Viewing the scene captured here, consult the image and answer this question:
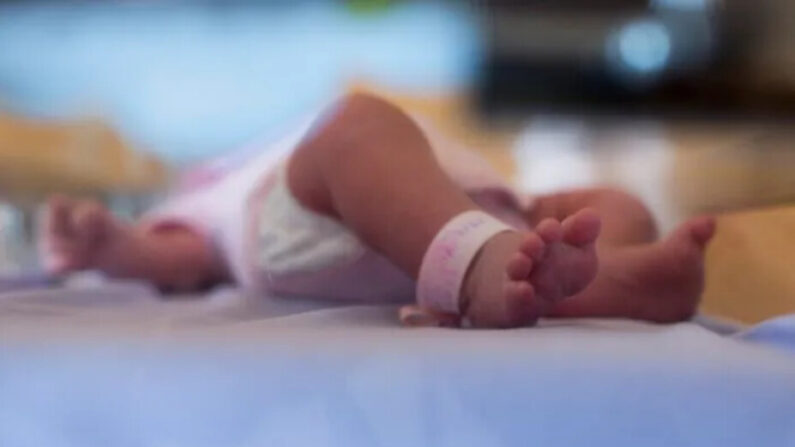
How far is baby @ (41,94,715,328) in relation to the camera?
1.73 ft

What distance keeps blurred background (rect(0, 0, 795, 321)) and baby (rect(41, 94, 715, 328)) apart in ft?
1.37

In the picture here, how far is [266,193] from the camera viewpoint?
774 millimetres

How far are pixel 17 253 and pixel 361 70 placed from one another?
1.12 meters

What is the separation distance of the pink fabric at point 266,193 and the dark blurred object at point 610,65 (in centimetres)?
122

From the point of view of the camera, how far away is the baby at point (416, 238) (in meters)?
0.53

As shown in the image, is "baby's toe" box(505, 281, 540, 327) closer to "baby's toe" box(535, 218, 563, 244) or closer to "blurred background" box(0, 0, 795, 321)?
"baby's toe" box(535, 218, 563, 244)

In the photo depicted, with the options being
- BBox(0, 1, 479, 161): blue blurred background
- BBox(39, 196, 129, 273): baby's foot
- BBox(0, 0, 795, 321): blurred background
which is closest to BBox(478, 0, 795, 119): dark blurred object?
BBox(0, 0, 795, 321): blurred background

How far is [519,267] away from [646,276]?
140mm

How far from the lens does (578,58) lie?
215 cm

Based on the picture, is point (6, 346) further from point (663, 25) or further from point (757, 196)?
point (663, 25)

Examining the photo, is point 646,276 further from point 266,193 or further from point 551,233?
point 266,193

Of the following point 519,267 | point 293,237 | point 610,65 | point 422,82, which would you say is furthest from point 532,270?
point 610,65

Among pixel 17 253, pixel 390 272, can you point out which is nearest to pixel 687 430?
pixel 390 272

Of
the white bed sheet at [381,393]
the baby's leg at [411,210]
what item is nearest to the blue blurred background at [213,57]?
the baby's leg at [411,210]
